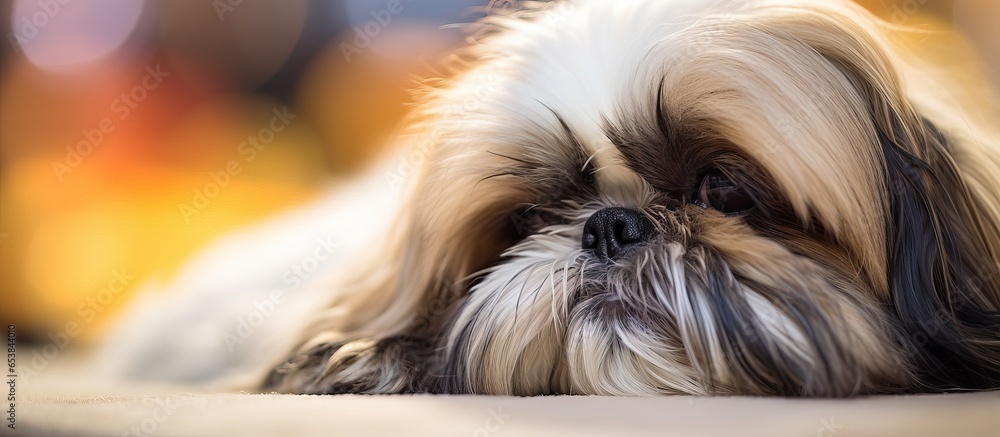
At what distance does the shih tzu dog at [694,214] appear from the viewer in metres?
1.23

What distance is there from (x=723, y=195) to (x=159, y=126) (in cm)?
122

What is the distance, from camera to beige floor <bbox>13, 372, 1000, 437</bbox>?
106 cm

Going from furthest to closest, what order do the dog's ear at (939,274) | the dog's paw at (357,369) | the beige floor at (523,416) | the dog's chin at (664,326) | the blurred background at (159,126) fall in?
the blurred background at (159,126) → the dog's paw at (357,369) → the dog's ear at (939,274) → the dog's chin at (664,326) → the beige floor at (523,416)

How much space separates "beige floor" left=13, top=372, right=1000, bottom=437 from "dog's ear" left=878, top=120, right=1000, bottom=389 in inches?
2.7

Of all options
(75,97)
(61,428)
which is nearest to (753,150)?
(61,428)

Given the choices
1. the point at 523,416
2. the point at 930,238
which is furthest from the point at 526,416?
the point at 930,238

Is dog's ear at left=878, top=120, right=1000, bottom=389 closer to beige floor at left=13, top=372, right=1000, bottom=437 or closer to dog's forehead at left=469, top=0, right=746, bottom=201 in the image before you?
beige floor at left=13, top=372, right=1000, bottom=437

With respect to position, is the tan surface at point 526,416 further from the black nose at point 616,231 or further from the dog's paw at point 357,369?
the black nose at point 616,231

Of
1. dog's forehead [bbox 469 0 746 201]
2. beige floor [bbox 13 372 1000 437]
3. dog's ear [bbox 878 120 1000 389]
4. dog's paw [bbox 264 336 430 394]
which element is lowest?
dog's paw [bbox 264 336 430 394]

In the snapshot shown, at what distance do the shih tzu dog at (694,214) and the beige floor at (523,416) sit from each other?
0.27 ft

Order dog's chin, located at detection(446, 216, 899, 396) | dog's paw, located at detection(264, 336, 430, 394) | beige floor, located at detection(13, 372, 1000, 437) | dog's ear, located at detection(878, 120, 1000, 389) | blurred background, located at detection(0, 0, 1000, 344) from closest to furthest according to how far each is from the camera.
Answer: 1. beige floor, located at detection(13, 372, 1000, 437)
2. dog's chin, located at detection(446, 216, 899, 396)
3. dog's ear, located at detection(878, 120, 1000, 389)
4. dog's paw, located at detection(264, 336, 430, 394)
5. blurred background, located at detection(0, 0, 1000, 344)

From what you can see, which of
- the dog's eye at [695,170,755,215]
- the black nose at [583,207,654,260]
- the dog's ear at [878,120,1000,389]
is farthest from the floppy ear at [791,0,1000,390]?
the black nose at [583,207,654,260]

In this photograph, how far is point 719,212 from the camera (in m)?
1.35

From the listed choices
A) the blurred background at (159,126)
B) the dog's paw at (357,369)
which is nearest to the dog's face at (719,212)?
the dog's paw at (357,369)
